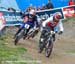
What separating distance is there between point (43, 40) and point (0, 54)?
3038mm

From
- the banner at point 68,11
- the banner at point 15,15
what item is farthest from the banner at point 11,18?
the banner at point 68,11

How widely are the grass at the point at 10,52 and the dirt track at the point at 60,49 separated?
15.1 inches

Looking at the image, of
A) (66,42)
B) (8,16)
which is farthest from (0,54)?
(8,16)

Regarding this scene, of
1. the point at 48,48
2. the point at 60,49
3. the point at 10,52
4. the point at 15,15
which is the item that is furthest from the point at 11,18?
the point at 10,52

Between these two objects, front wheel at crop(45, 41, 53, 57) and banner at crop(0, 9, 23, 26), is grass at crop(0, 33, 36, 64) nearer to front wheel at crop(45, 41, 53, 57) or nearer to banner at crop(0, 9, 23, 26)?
front wheel at crop(45, 41, 53, 57)

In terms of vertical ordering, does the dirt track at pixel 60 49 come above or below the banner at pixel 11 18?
below

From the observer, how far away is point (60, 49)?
1858 cm

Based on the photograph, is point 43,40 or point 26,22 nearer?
point 43,40

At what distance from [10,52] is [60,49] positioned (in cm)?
380

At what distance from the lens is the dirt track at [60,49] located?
15.4 m

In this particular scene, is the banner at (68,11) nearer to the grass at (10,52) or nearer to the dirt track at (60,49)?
the dirt track at (60,49)

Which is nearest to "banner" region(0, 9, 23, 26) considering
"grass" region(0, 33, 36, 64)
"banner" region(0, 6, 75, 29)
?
"banner" region(0, 6, 75, 29)

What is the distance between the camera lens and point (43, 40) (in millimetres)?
16531

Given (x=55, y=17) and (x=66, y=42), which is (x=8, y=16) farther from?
(x=55, y=17)
